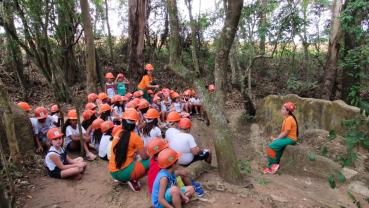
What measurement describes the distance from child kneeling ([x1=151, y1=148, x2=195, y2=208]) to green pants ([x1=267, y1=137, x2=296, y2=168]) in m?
3.91

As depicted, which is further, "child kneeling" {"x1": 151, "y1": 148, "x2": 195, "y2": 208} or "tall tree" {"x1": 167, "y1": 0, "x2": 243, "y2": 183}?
"tall tree" {"x1": 167, "y1": 0, "x2": 243, "y2": 183}

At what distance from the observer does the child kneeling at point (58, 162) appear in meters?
5.26

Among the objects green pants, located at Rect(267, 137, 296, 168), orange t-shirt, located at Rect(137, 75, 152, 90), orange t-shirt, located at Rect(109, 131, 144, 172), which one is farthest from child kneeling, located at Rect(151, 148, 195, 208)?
orange t-shirt, located at Rect(137, 75, 152, 90)

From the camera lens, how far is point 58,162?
5340mm

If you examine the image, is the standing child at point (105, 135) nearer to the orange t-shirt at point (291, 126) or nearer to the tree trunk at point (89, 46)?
the orange t-shirt at point (291, 126)

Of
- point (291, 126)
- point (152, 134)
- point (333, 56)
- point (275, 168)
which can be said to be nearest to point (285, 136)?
point (291, 126)

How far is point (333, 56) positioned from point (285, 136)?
5.87 m

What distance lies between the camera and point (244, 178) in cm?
533


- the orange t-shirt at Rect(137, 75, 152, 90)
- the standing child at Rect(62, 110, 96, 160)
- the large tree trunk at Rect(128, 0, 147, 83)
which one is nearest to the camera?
the standing child at Rect(62, 110, 96, 160)

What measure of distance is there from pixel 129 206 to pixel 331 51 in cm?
986

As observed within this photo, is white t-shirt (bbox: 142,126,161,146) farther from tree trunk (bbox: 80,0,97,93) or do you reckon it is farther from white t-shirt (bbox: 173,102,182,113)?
tree trunk (bbox: 80,0,97,93)

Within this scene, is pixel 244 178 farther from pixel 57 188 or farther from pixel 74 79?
pixel 74 79

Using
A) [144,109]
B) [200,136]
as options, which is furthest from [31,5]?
[200,136]

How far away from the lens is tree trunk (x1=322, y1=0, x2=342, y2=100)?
445 inches
